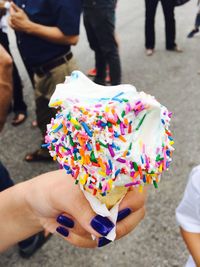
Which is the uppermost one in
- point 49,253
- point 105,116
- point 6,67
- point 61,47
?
point 105,116

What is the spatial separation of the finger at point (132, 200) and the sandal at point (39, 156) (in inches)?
73.1

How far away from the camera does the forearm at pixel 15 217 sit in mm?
1013

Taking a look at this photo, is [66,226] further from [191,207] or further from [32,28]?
[32,28]

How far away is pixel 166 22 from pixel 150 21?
8.5 inches

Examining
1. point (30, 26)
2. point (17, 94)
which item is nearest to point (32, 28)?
point (30, 26)

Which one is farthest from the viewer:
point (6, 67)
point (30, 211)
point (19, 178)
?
point (19, 178)

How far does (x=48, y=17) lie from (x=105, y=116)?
5.04 feet

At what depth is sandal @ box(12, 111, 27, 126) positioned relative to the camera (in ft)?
10.9

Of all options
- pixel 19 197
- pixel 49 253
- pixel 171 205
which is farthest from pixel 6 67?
pixel 171 205

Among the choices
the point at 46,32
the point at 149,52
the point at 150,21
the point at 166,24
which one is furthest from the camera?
the point at 149,52

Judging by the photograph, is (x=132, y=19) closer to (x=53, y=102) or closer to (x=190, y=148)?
(x=190, y=148)

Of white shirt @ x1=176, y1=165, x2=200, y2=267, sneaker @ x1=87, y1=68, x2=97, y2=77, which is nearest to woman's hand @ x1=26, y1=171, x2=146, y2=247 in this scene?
white shirt @ x1=176, y1=165, x2=200, y2=267

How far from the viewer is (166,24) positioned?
4262 mm

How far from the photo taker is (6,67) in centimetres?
162
